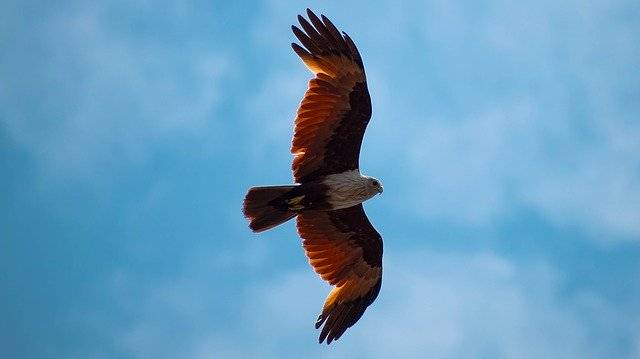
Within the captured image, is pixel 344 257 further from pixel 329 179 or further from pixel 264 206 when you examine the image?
pixel 264 206

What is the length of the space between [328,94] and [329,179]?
1.28 m

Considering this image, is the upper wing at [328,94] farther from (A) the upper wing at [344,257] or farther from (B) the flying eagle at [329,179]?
(A) the upper wing at [344,257]

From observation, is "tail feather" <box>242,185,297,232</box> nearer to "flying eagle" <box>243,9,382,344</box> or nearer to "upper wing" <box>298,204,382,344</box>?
"flying eagle" <box>243,9,382,344</box>

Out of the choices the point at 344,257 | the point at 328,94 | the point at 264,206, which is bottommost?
the point at 344,257

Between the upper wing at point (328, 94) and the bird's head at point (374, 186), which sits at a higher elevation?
the upper wing at point (328, 94)

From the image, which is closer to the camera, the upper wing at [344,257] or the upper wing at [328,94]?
the upper wing at [328,94]

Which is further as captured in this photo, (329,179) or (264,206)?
(329,179)

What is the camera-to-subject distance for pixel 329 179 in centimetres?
1355

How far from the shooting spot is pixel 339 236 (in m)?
14.5

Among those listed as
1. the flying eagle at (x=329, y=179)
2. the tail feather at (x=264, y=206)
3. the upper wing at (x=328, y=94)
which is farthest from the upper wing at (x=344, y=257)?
the upper wing at (x=328, y=94)

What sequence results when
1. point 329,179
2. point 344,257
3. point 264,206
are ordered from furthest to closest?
point 344,257 < point 329,179 < point 264,206

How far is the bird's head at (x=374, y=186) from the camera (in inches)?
537

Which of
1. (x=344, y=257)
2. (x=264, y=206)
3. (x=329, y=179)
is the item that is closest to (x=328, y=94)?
(x=329, y=179)

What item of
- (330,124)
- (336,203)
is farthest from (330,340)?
(330,124)
